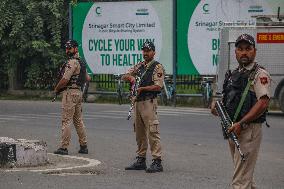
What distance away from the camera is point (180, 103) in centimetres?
2686

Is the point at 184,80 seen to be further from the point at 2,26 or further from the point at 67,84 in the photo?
the point at 67,84

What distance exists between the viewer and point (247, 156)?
7.55 metres

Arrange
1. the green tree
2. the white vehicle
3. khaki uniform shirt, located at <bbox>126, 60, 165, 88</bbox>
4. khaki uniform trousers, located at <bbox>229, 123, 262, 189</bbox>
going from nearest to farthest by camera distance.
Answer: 1. khaki uniform trousers, located at <bbox>229, 123, 262, 189</bbox>
2. khaki uniform shirt, located at <bbox>126, 60, 165, 88</bbox>
3. the white vehicle
4. the green tree

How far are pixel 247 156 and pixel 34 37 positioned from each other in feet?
74.0

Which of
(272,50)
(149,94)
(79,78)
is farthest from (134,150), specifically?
(272,50)

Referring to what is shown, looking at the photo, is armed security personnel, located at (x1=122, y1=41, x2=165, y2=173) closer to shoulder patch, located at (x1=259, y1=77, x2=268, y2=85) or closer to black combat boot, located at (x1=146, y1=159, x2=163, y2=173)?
black combat boot, located at (x1=146, y1=159, x2=163, y2=173)

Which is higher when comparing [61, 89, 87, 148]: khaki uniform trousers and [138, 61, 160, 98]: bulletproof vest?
[138, 61, 160, 98]: bulletproof vest

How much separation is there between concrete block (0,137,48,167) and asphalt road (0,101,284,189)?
0.42 meters

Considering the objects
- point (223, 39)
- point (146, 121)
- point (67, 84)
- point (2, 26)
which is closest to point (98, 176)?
point (146, 121)

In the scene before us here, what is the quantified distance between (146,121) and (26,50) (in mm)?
18976

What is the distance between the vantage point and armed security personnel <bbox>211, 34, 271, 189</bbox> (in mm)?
7414

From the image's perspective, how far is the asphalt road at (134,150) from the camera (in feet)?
34.4

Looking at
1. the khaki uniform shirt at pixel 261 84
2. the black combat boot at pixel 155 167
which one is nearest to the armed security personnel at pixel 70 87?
the black combat boot at pixel 155 167

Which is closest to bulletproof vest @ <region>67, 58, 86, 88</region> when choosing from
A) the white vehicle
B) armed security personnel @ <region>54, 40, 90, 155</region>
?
armed security personnel @ <region>54, 40, 90, 155</region>
